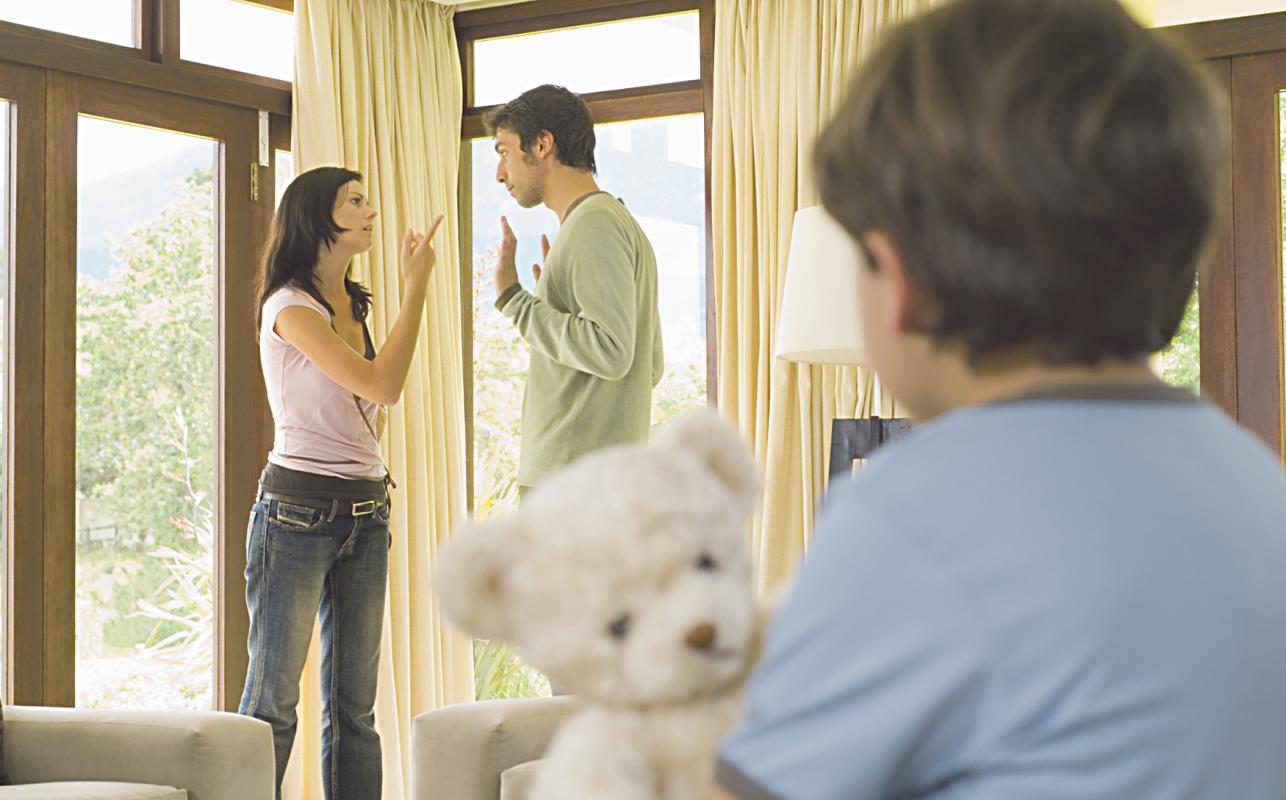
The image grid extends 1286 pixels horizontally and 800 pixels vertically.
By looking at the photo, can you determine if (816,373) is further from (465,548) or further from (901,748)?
(901,748)

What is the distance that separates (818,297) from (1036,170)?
218 cm

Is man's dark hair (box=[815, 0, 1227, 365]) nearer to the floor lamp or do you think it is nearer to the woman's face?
Answer: the floor lamp

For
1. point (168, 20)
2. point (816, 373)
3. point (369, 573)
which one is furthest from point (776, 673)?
point (168, 20)

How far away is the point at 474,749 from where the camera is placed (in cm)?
231

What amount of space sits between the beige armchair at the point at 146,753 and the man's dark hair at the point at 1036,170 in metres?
2.13

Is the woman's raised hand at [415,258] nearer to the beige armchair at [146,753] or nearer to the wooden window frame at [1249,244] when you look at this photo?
the beige armchair at [146,753]

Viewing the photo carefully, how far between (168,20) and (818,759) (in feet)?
11.7

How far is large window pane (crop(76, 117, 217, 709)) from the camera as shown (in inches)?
134

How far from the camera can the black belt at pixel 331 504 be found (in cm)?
282

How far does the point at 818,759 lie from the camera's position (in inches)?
20.6

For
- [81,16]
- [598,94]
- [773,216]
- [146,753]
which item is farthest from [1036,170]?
[598,94]

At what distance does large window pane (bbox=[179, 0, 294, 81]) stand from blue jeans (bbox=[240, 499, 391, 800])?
152 centimetres

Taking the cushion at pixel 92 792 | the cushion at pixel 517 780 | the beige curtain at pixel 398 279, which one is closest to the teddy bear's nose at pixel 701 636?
the cushion at pixel 517 780

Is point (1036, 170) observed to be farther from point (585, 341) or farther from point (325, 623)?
point (325, 623)
